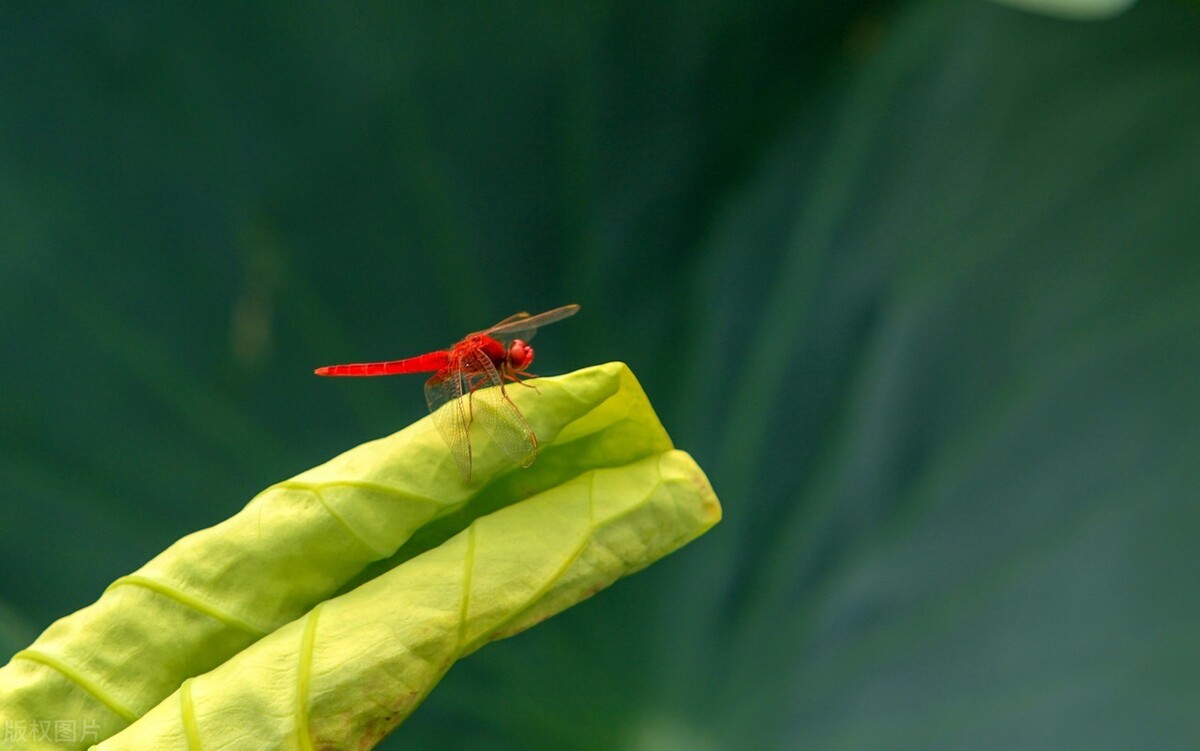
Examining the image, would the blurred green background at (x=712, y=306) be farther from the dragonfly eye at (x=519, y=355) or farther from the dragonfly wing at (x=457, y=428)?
the dragonfly wing at (x=457, y=428)

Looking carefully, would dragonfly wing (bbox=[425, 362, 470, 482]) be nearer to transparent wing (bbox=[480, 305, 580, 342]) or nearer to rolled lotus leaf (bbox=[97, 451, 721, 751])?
rolled lotus leaf (bbox=[97, 451, 721, 751])

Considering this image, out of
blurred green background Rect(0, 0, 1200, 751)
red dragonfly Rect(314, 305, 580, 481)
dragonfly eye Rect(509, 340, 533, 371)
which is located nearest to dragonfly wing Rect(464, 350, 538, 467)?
red dragonfly Rect(314, 305, 580, 481)

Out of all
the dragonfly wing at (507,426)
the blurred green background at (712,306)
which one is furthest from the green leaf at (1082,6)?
the dragonfly wing at (507,426)

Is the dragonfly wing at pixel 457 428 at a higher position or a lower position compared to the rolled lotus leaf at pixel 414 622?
higher

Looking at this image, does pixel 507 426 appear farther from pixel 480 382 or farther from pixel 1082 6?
pixel 1082 6

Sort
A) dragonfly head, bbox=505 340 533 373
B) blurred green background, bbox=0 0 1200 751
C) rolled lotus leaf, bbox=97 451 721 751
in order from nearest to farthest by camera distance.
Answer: rolled lotus leaf, bbox=97 451 721 751, dragonfly head, bbox=505 340 533 373, blurred green background, bbox=0 0 1200 751

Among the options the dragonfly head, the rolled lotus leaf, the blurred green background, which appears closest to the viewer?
the rolled lotus leaf

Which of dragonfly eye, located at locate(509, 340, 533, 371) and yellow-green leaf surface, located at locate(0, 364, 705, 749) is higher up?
dragonfly eye, located at locate(509, 340, 533, 371)
